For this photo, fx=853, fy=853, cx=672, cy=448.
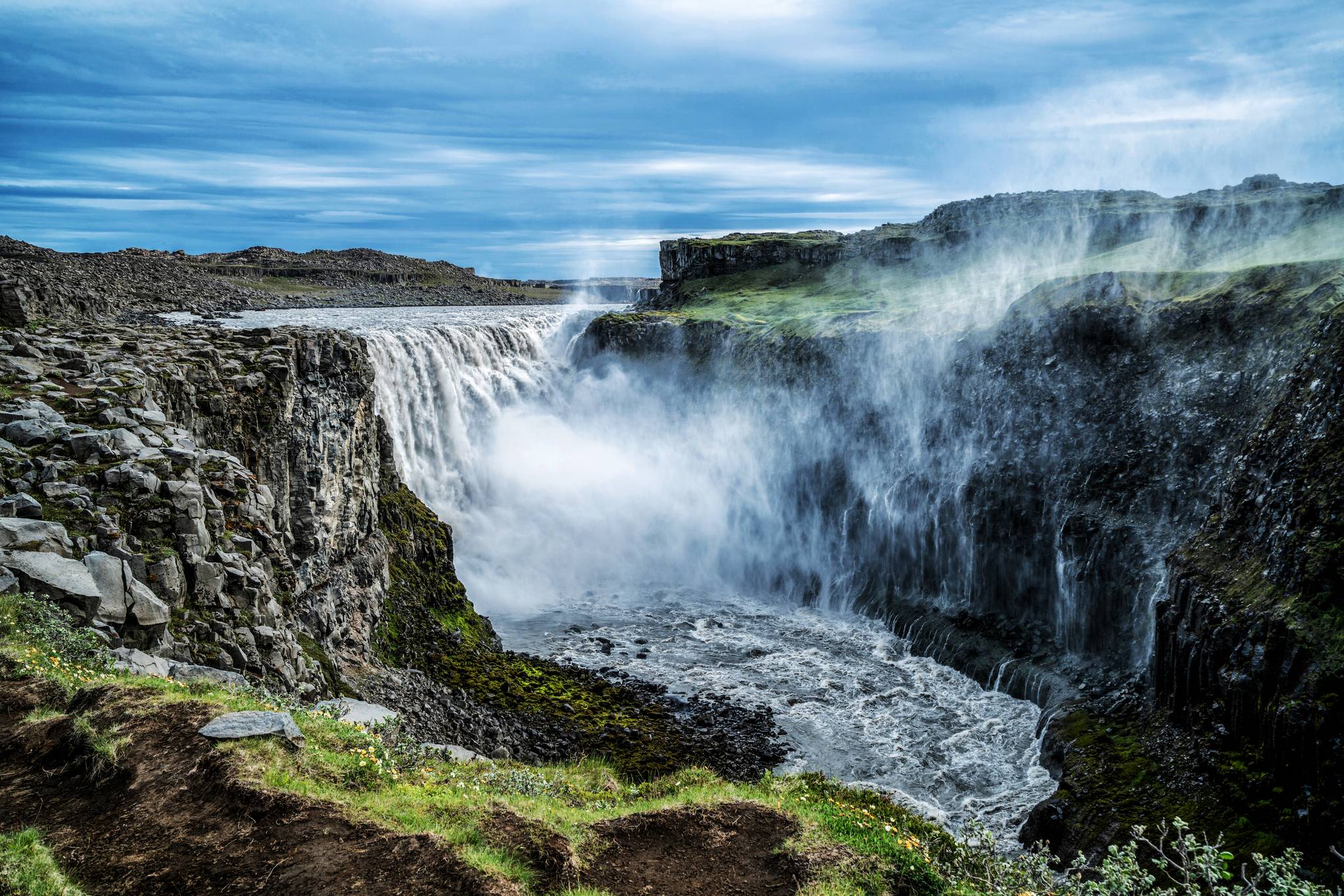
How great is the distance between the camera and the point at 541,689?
2681cm

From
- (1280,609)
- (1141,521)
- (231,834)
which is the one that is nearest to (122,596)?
(231,834)

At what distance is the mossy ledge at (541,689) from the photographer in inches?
938

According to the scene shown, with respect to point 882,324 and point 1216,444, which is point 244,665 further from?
point 882,324

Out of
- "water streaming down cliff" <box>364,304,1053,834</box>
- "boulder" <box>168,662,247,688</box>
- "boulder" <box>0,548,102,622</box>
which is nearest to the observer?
"boulder" <box>0,548,102,622</box>

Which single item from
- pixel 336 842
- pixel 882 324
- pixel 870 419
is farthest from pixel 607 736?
pixel 882 324

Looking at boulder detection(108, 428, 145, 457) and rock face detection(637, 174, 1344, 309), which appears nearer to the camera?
boulder detection(108, 428, 145, 457)

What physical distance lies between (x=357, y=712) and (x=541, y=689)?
12.2 metres

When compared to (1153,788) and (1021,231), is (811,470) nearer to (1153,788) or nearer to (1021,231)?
(1153,788)

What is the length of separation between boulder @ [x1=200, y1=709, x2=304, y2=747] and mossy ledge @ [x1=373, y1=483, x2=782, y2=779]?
1354 centimetres

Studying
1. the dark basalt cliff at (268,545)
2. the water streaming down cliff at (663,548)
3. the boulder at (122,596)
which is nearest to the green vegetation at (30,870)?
the dark basalt cliff at (268,545)

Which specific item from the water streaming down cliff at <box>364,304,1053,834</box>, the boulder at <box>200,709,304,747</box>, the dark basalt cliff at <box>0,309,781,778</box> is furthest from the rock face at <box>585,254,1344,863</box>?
the boulder at <box>200,709,304,747</box>

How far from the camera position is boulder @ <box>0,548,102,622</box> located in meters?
11.9

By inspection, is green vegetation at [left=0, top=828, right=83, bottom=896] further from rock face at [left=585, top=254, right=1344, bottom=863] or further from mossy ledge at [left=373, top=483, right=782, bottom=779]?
rock face at [left=585, top=254, right=1344, bottom=863]

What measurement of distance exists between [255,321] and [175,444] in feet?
143
